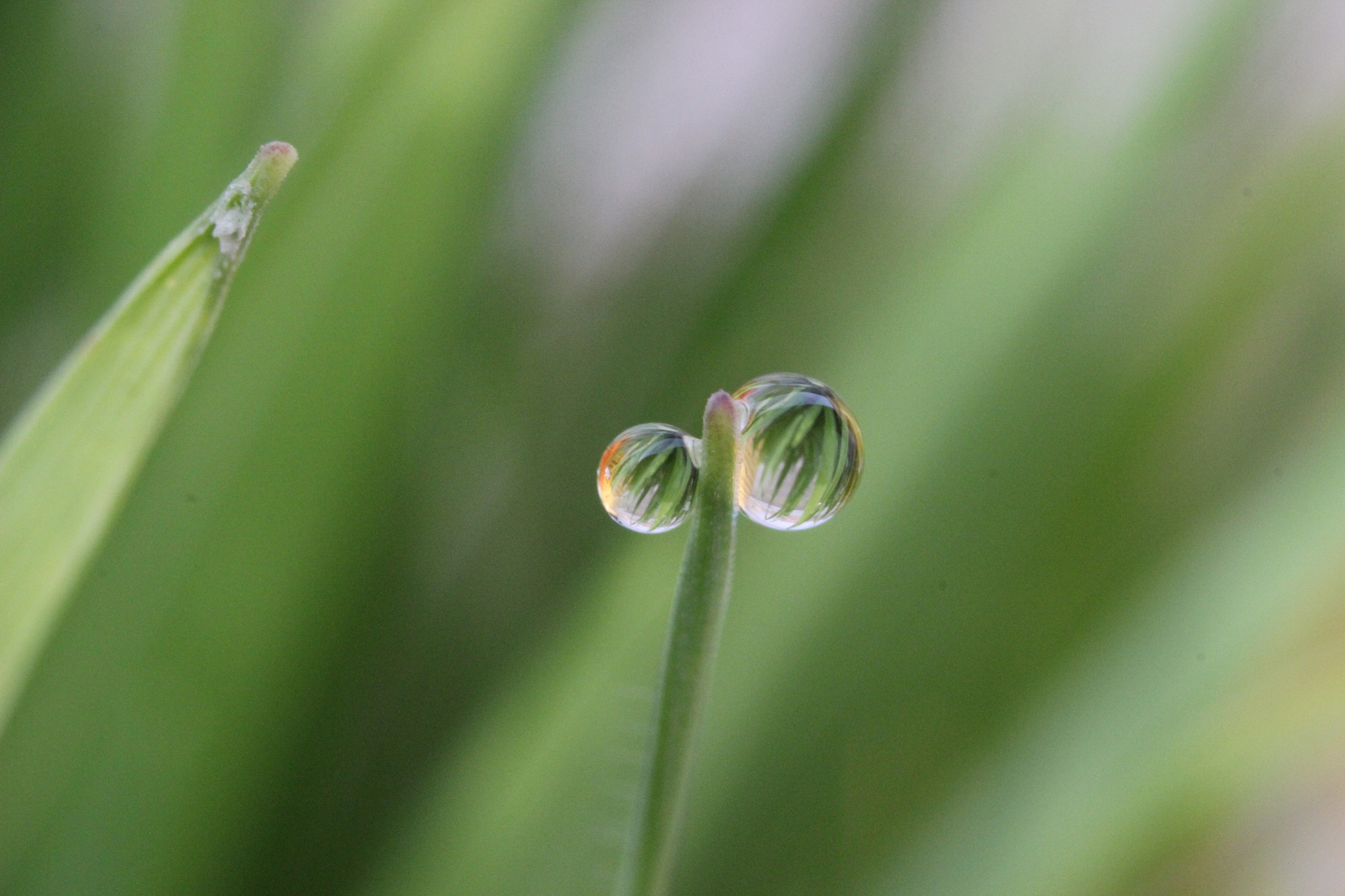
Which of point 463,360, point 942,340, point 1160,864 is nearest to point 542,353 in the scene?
point 463,360

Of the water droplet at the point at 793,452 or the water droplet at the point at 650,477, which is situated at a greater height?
the water droplet at the point at 793,452

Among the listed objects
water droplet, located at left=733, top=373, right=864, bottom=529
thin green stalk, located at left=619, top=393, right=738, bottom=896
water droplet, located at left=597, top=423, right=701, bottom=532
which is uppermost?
water droplet, located at left=733, top=373, right=864, bottom=529

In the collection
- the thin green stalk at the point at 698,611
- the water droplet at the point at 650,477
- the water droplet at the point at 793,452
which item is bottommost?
the thin green stalk at the point at 698,611

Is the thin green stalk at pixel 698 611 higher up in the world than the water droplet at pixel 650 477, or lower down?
lower down

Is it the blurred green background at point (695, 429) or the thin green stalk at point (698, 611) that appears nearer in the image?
the thin green stalk at point (698, 611)

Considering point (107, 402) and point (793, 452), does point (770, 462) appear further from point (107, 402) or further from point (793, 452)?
point (107, 402)

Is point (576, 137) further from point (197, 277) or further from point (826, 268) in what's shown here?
point (197, 277)

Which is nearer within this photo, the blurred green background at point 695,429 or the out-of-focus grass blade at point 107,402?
the out-of-focus grass blade at point 107,402
